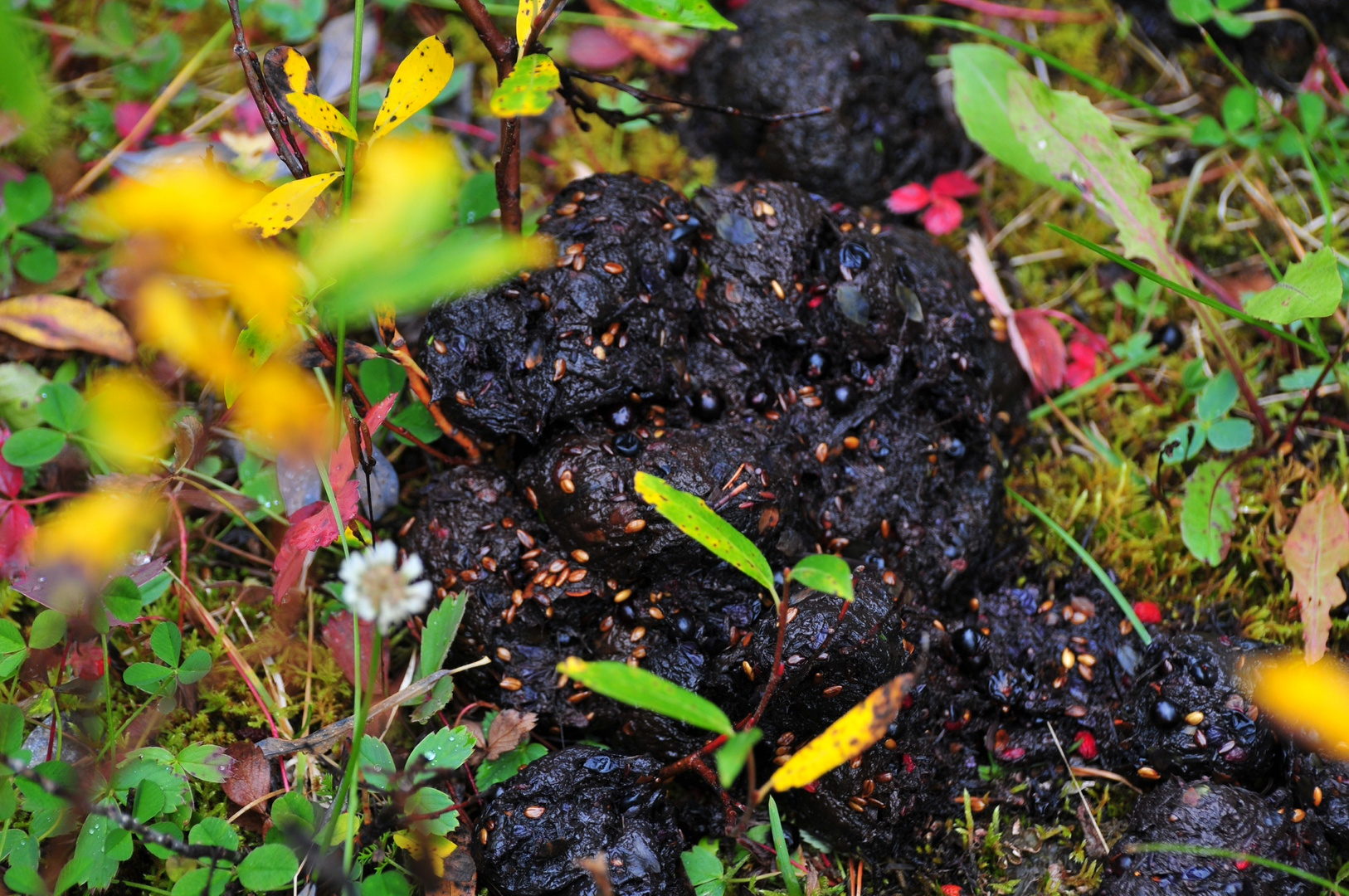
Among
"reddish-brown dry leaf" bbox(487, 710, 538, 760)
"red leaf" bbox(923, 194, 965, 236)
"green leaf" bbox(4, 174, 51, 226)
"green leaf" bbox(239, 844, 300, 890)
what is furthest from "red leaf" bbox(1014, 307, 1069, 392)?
"green leaf" bbox(4, 174, 51, 226)

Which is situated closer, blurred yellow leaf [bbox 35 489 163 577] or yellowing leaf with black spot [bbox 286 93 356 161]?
yellowing leaf with black spot [bbox 286 93 356 161]

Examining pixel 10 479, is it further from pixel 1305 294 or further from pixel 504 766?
pixel 1305 294

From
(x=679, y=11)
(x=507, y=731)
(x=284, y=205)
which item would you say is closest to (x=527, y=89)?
(x=679, y=11)

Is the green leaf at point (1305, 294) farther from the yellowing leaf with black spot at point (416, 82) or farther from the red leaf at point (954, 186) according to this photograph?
the yellowing leaf with black spot at point (416, 82)

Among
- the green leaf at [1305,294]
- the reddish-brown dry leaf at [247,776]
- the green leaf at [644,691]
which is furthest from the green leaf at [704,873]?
the green leaf at [1305,294]

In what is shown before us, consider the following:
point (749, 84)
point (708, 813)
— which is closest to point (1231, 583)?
point (708, 813)

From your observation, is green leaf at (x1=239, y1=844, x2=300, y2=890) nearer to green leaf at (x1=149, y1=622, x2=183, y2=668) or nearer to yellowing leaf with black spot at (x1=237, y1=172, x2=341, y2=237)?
green leaf at (x1=149, y1=622, x2=183, y2=668)
